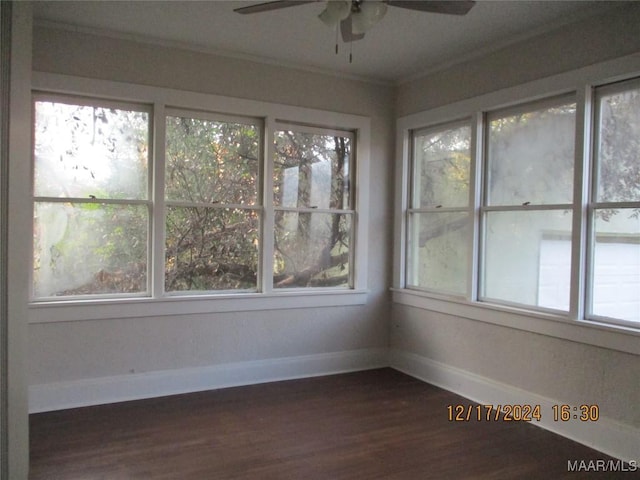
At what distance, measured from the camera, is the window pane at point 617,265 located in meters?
2.93

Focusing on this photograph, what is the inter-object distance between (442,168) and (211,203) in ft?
6.40

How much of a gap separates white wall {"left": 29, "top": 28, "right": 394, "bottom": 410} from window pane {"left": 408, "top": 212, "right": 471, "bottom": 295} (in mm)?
284

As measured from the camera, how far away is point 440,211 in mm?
4289

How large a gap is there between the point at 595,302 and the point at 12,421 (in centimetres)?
326

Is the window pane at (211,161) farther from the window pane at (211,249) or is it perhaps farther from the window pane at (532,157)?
the window pane at (532,157)

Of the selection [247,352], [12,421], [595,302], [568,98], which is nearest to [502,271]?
[595,302]

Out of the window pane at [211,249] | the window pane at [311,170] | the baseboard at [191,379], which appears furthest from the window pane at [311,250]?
the baseboard at [191,379]

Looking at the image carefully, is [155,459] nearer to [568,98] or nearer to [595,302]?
[595,302]

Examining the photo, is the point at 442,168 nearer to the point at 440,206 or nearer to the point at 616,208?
the point at 440,206

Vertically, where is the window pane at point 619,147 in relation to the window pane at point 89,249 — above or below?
above

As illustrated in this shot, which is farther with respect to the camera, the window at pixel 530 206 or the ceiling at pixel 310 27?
the ceiling at pixel 310 27

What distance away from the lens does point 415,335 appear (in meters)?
4.53

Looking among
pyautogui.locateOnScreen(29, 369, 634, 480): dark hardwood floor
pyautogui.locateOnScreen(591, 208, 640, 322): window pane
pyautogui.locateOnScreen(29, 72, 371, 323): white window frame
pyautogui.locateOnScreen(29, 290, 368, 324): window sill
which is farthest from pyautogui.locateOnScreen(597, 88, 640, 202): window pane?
pyautogui.locateOnScreen(29, 290, 368, 324): window sill
